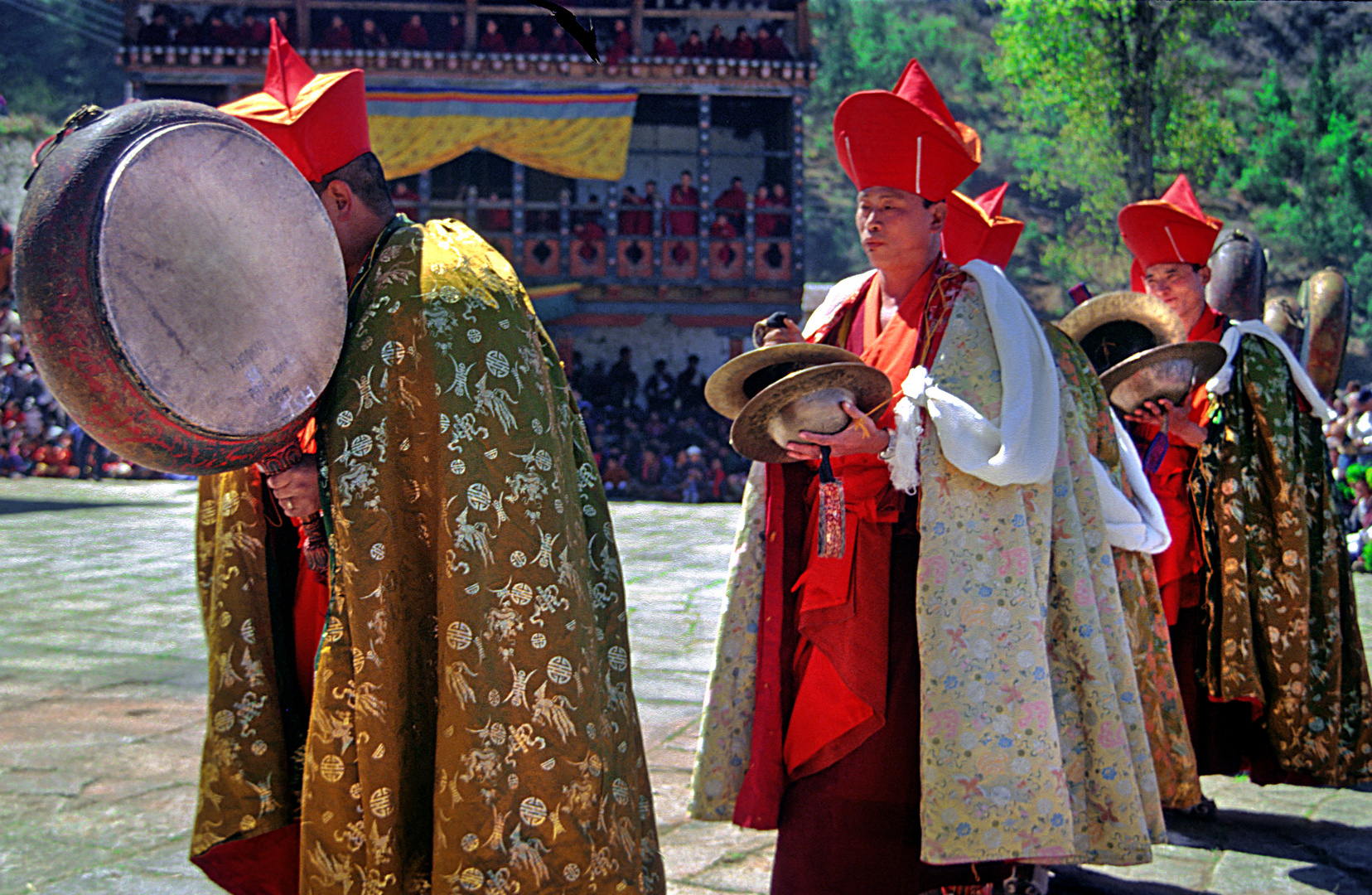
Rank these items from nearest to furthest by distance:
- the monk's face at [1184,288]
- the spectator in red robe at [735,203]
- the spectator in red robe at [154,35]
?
1. the monk's face at [1184,288]
2. the spectator in red robe at [154,35]
3. the spectator in red robe at [735,203]

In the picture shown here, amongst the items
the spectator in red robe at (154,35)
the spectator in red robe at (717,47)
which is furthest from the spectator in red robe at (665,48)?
the spectator in red robe at (154,35)

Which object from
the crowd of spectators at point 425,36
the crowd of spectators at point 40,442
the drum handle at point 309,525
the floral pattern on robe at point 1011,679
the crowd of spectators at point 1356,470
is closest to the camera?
the drum handle at point 309,525

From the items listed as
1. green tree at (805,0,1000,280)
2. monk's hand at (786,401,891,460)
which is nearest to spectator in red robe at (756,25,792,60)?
monk's hand at (786,401,891,460)

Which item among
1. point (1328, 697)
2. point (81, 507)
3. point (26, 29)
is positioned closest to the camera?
point (1328, 697)

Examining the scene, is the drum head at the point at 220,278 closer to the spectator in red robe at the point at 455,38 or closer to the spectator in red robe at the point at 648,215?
the spectator in red robe at the point at 648,215

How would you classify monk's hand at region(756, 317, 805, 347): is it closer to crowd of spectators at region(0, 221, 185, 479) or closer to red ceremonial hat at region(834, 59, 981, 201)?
red ceremonial hat at region(834, 59, 981, 201)

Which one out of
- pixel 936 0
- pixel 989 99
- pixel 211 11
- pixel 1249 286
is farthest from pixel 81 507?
pixel 936 0

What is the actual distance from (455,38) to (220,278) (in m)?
17.7

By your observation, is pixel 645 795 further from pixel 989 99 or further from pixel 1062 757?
pixel 989 99

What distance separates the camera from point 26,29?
34094 mm

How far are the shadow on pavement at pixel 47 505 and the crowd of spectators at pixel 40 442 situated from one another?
2416 mm

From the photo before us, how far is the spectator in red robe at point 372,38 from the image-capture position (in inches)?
699

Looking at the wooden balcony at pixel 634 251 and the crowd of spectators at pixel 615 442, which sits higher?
the wooden balcony at pixel 634 251

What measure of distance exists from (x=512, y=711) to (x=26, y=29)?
129 ft
